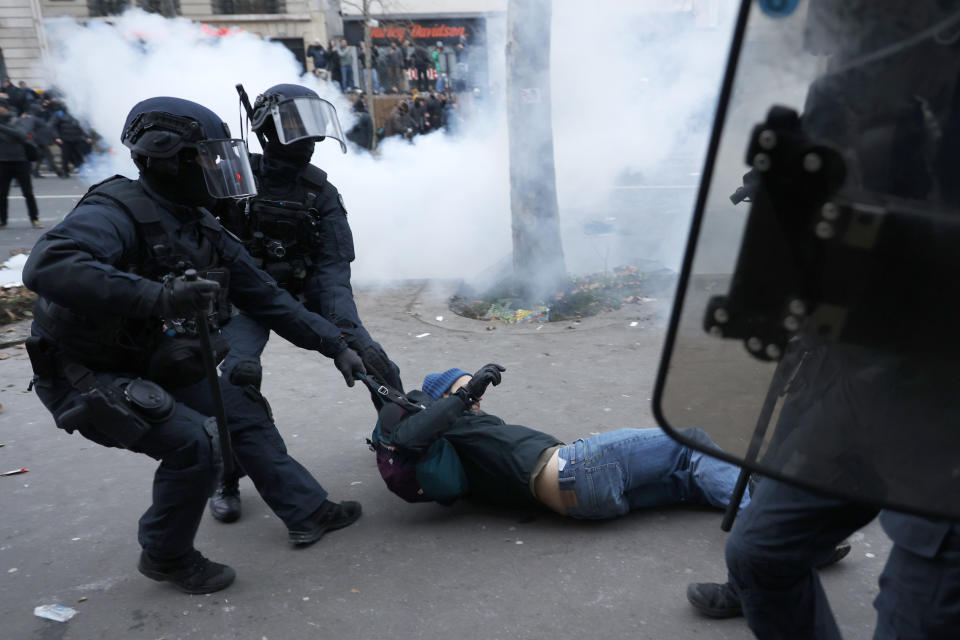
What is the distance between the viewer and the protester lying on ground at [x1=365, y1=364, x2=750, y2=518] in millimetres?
2920

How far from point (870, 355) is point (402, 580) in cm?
208

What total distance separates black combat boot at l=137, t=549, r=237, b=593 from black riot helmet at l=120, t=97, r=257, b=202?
126 cm

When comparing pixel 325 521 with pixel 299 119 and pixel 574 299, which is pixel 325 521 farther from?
pixel 574 299

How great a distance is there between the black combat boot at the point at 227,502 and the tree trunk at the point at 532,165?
3.76m

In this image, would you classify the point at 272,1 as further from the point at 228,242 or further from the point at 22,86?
the point at 228,242

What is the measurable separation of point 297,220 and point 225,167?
2.96 feet

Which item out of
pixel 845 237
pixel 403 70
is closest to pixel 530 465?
pixel 845 237

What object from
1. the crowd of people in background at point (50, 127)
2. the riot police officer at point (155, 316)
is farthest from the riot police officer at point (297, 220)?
the crowd of people in background at point (50, 127)

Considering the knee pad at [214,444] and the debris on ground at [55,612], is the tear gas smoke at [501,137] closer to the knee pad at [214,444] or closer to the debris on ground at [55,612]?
the knee pad at [214,444]

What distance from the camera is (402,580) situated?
2715mm

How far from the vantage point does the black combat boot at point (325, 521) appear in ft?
9.69

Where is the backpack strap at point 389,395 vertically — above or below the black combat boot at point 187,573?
above

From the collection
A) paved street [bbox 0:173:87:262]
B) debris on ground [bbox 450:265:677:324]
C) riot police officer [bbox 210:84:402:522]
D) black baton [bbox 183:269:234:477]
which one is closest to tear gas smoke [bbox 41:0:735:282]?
debris on ground [bbox 450:265:677:324]

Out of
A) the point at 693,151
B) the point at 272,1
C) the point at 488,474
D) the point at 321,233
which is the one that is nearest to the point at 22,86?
the point at 272,1
